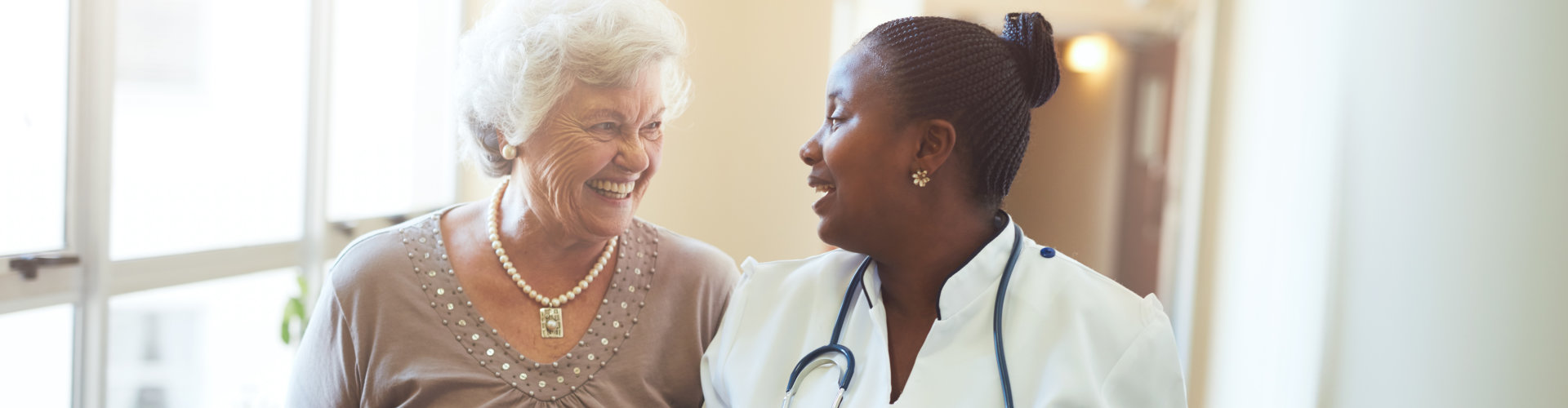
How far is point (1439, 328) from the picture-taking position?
48.1 inches

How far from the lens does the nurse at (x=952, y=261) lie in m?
1.28

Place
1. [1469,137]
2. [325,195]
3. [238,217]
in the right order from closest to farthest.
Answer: [1469,137] → [238,217] → [325,195]

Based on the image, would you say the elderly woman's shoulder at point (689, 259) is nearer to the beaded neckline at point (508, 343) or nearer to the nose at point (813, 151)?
the beaded neckline at point (508, 343)

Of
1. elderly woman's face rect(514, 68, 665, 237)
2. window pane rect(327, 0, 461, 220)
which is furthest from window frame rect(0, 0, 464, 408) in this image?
elderly woman's face rect(514, 68, 665, 237)

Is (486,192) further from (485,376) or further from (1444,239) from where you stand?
(1444,239)

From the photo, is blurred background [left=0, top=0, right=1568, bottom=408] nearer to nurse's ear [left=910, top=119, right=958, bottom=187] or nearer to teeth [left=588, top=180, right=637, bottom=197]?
nurse's ear [left=910, top=119, right=958, bottom=187]

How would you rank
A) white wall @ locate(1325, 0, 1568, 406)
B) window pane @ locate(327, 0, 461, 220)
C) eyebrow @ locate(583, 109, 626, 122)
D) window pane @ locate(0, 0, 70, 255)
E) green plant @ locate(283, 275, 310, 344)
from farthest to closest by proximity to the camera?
window pane @ locate(327, 0, 461, 220) < green plant @ locate(283, 275, 310, 344) < window pane @ locate(0, 0, 70, 255) < eyebrow @ locate(583, 109, 626, 122) < white wall @ locate(1325, 0, 1568, 406)

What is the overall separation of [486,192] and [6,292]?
161 cm

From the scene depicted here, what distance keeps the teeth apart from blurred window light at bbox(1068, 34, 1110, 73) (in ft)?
7.41

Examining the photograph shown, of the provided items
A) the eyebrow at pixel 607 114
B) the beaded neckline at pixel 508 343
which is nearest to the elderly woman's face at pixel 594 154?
the eyebrow at pixel 607 114

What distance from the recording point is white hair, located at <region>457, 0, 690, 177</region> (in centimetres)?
159

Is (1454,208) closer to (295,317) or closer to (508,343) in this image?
(508,343)

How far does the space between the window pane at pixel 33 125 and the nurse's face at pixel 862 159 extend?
1.91 m

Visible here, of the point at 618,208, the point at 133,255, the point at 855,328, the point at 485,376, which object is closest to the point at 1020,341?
the point at 855,328
